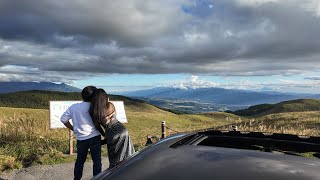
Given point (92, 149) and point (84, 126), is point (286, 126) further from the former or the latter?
point (84, 126)

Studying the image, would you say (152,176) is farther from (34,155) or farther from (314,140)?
(34,155)

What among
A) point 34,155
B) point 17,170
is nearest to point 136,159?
point 17,170

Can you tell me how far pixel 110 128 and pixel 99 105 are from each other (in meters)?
0.42

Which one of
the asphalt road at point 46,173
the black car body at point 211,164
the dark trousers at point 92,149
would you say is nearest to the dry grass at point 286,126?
the asphalt road at point 46,173

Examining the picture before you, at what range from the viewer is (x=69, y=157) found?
34.9 ft

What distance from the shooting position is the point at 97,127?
662 cm

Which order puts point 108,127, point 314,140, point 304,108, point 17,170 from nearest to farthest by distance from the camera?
point 314,140, point 108,127, point 17,170, point 304,108

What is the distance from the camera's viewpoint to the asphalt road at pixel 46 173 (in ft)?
27.9

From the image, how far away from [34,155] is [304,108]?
578 ft

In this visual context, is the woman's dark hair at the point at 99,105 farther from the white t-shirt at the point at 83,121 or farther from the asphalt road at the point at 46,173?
the asphalt road at the point at 46,173

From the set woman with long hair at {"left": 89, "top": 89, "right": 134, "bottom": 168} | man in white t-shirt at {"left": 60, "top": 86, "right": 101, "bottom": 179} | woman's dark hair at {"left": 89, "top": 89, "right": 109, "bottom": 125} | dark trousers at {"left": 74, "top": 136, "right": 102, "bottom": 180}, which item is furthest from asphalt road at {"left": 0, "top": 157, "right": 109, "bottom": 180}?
woman's dark hair at {"left": 89, "top": 89, "right": 109, "bottom": 125}

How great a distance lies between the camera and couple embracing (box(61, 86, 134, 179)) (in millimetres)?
6324

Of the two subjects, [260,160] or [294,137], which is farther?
[294,137]

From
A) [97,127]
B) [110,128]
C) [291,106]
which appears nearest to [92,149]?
[97,127]
